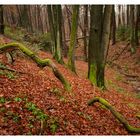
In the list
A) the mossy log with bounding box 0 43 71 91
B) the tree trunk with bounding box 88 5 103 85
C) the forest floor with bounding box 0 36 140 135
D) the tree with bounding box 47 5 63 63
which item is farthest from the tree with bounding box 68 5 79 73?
the mossy log with bounding box 0 43 71 91

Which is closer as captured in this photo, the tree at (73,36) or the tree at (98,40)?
the tree at (98,40)

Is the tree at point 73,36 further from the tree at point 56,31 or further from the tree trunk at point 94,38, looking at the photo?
the tree trunk at point 94,38

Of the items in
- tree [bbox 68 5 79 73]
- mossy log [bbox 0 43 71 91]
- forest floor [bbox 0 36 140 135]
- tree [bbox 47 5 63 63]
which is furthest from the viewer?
tree [bbox 47 5 63 63]

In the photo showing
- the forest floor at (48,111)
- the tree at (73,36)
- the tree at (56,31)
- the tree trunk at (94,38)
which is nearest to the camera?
the forest floor at (48,111)

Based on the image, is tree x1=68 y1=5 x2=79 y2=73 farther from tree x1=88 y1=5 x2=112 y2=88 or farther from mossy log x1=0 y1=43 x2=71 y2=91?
mossy log x1=0 y1=43 x2=71 y2=91

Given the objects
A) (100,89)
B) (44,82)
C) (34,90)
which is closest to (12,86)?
(34,90)

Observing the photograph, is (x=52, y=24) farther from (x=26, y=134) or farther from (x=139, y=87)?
(x=26, y=134)

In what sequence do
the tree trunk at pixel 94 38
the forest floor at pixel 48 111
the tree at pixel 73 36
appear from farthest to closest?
the tree at pixel 73 36 → the tree trunk at pixel 94 38 → the forest floor at pixel 48 111

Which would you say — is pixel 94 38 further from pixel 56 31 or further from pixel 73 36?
pixel 56 31

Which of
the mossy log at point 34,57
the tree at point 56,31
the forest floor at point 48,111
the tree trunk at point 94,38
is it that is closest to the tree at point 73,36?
the tree at point 56,31

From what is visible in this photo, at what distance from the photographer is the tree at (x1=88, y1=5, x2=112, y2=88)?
42.9ft

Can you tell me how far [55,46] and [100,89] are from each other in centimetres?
641

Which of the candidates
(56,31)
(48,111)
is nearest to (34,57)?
(48,111)

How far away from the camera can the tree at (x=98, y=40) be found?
1308 centimetres
